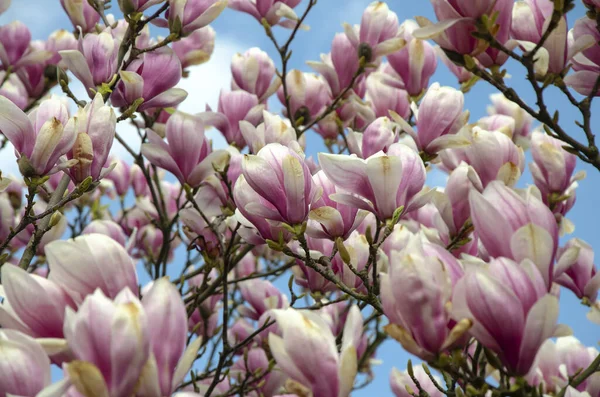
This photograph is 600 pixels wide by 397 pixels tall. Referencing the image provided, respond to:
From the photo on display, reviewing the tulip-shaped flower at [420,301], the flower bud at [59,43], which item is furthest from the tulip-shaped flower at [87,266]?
the flower bud at [59,43]

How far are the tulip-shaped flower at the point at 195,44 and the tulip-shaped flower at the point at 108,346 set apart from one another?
205cm

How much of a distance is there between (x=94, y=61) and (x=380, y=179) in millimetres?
996

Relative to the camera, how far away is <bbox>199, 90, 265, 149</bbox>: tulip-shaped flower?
261 centimetres

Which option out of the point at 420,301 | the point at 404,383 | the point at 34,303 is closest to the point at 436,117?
the point at 404,383

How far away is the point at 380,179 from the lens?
1.45 m

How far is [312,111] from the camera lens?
3023 mm

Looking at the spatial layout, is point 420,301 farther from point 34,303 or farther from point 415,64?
point 415,64

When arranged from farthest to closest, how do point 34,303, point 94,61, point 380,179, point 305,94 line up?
point 305,94 → point 94,61 → point 380,179 → point 34,303

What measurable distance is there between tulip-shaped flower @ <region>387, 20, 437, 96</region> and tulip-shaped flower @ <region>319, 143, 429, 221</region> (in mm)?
1317

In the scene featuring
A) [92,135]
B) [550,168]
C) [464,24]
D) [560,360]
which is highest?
[464,24]

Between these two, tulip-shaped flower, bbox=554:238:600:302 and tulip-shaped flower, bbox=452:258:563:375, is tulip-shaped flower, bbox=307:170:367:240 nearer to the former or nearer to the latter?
tulip-shaped flower, bbox=452:258:563:375

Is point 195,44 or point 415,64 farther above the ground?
point 195,44

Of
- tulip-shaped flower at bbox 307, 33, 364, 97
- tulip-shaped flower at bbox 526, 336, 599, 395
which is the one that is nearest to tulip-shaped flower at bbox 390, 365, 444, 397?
tulip-shaped flower at bbox 526, 336, 599, 395

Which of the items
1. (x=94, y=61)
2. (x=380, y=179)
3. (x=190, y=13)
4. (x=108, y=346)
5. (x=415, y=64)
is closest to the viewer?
(x=108, y=346)
